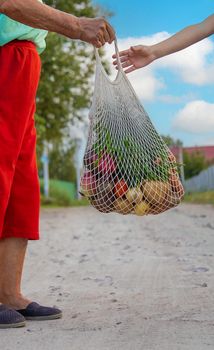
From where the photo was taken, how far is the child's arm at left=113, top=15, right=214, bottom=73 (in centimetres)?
403

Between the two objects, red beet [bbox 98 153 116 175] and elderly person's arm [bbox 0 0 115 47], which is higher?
elderly person's arm [bbox 0 0 115 47]

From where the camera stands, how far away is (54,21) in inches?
131

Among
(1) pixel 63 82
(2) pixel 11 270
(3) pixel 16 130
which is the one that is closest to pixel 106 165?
(3) pixel 16 130

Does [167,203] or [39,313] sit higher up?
[167,203]

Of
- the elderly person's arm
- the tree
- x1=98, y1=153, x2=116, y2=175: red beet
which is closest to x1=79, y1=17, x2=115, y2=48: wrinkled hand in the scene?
A: the elderly person's arm

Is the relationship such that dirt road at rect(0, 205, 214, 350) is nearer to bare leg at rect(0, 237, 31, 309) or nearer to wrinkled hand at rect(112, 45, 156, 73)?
bare leg at rect(0, 237, 31, 309)

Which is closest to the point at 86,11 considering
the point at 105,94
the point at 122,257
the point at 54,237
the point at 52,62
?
the point at 52,62

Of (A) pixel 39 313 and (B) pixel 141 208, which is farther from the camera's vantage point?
(A) pixel 39 313

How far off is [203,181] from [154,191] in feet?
123

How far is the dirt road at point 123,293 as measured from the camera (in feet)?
10.4

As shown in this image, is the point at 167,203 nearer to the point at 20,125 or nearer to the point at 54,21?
the point at 20,125

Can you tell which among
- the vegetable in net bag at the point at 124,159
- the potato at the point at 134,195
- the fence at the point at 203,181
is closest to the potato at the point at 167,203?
the vegetable in net bag at the point at 124,159

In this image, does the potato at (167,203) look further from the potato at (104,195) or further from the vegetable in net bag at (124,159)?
the potato at (104,195)

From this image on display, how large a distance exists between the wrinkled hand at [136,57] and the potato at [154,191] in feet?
2.59
